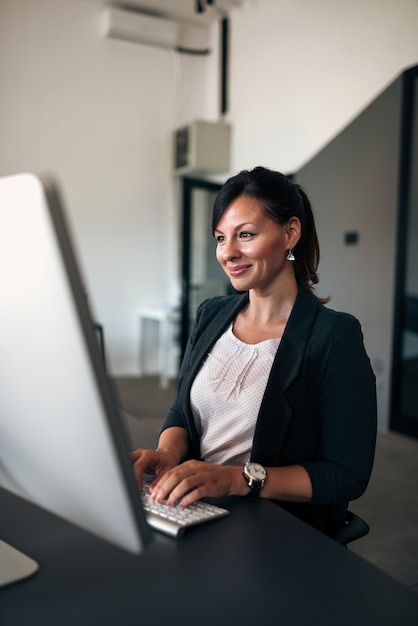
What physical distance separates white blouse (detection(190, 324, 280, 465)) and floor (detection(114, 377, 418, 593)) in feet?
0.48

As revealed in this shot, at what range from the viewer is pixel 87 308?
40 cm

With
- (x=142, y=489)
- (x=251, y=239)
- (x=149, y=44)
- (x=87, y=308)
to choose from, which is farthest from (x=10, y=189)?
(x=149, y=44)

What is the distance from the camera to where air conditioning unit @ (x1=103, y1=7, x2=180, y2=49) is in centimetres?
560

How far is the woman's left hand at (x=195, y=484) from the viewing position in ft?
2.82

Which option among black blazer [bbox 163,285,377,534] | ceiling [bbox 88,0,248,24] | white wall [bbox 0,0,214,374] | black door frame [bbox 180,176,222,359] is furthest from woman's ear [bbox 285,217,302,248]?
ceiling [bbox 88,0,248,24]

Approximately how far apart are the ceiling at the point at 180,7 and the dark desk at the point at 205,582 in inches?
228

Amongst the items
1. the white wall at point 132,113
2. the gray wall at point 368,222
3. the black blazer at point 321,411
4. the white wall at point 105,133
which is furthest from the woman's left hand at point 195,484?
the white wall at point 105,133

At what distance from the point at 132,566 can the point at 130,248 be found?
554cm

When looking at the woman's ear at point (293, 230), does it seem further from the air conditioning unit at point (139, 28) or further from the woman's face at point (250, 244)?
the air conditioning unit at point (139, 28)

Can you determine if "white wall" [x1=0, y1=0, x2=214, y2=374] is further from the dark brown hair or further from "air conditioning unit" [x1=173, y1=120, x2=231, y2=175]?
the dark brown hair

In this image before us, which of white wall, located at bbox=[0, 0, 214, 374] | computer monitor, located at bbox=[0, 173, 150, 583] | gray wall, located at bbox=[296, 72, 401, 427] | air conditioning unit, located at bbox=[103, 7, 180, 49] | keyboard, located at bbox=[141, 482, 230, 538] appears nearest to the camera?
computer monitor, located at bbox=[0, 173, 150, 583]

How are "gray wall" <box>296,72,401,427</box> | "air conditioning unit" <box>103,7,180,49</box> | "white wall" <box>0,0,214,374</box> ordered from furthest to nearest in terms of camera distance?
1. "air conditioning unit" <box>103,7,180,49</box>
2. "white wall" <box>0,0,214,374</box>
3. "gray wall" <box>296,72,401,427</box>

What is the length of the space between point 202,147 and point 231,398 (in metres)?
4.95

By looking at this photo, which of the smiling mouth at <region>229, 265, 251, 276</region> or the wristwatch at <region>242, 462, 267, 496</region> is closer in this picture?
the wristwatch at <region>242, 462, 267, 496</region>
